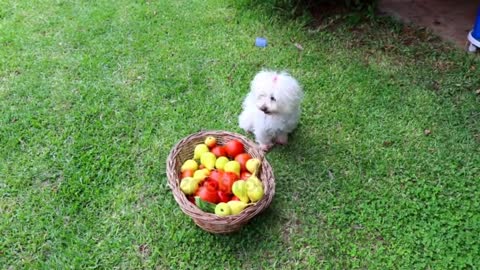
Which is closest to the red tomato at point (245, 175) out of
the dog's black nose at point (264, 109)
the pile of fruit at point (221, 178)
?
the pile of fruit at point (221, 178)

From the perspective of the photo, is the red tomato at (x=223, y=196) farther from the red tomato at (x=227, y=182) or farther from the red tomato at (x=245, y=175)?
the red tomato at (x=245, y=175)

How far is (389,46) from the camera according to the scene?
12.1ft

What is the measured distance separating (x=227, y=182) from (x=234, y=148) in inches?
11.5

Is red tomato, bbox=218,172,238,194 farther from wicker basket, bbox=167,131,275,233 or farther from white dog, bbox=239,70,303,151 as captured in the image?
white dog, bbox=239,70,303,151

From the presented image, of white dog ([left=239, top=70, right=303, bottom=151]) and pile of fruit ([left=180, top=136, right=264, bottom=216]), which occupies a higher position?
white dog ([left=239, top=70, right=303, bottom=151])

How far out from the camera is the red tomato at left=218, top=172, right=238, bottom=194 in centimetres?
222

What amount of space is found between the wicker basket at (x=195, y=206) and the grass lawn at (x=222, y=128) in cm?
21

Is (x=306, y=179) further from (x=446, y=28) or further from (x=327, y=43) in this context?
(x=446, y=28)

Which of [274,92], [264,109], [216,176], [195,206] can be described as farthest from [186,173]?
[274,92]

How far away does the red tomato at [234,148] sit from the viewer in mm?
2453

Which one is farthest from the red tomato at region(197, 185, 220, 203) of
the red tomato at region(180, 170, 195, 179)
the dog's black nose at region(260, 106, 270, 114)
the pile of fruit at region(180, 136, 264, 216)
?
the dog's black nose at region(260, 106, 270, 114)

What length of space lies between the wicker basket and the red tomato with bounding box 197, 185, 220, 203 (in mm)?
86

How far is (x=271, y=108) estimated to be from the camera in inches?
93.3

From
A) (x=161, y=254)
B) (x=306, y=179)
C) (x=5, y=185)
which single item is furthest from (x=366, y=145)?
(x=5, y=185)
